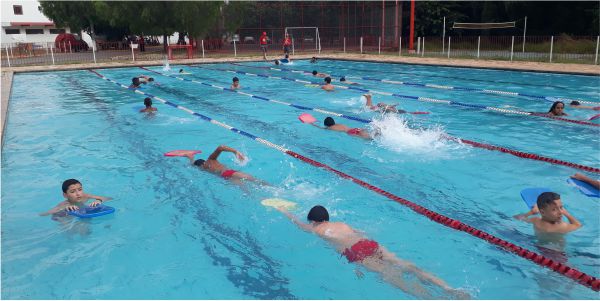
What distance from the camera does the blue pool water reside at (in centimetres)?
442

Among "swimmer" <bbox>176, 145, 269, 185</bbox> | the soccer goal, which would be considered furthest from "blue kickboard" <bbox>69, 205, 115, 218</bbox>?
the soccer goal

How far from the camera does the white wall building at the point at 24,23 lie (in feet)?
169

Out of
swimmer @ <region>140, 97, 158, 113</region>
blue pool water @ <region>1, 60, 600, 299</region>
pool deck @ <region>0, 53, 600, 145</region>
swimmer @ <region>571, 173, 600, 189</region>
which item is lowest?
blue pool water @ <region>1, 60, 600, 299</region>

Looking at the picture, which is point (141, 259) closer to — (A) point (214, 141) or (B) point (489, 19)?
(A) point (214, 141)

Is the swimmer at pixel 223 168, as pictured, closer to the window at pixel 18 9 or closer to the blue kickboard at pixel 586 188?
the blue kickboard at pixel 586 188


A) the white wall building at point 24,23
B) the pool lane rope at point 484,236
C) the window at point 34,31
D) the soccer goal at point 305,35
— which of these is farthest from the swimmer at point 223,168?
the window at point 34,31

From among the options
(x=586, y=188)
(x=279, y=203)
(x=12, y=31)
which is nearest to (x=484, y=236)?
(x=586, y=188)

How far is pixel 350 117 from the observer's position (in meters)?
11.1

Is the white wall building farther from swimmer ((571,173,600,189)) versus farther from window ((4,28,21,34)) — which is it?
swimmer ((571,173,600,189))

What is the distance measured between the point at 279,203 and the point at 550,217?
2994 mm

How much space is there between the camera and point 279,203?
595 cm

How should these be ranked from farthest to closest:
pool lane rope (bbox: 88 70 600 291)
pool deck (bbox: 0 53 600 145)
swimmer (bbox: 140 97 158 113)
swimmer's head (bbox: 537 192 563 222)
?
pool deck (bbox: 0 53 600 145) → swimmer (bbox: 140 97 158 113) → swimmer's head (bbox: 537 192 563 222) → pool lane rope (bbox: 88 70 600 291)

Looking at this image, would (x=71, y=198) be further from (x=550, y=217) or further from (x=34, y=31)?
(x=34, y=31)

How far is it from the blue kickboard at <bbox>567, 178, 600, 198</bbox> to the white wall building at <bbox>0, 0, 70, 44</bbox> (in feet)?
187
